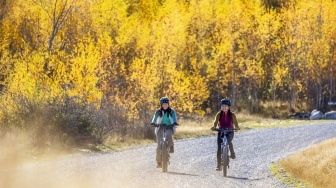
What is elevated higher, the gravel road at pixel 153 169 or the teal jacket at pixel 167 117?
the teal jacket at pixel 167 117

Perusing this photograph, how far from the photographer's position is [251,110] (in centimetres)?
6944

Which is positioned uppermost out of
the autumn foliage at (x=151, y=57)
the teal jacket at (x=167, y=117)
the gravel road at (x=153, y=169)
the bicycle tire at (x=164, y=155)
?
the autumn foliage at (x=151, y=57)

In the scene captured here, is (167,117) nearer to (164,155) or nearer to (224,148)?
(164,155)

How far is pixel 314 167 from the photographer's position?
23.0 meters

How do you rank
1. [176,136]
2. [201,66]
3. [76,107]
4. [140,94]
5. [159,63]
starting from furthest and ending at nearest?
[201,66]
[159,63]
[140,94]
[176,136]
[76,107]

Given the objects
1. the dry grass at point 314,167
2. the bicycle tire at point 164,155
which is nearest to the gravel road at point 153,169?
the bicycle tire at point 164,155

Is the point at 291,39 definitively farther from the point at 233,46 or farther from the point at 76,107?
the point at 76,107

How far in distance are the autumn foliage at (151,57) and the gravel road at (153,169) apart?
5222mm

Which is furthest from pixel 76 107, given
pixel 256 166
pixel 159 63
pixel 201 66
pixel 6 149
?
pixel 201 66

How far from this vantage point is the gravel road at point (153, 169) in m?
19.0

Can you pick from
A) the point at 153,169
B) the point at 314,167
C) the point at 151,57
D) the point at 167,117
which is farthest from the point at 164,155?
the point at 151,57

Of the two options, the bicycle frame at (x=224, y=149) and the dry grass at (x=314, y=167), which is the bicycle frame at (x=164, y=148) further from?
the dry grass at (x=314, y=167)

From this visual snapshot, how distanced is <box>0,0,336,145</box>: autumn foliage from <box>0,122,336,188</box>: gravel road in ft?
17.1

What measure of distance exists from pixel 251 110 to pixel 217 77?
15.9 feet
